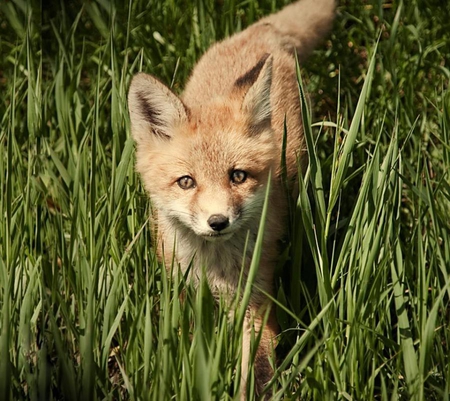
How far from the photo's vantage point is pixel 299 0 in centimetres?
571

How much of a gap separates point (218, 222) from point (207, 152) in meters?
0.47

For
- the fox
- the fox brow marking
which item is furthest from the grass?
the fox brow marking

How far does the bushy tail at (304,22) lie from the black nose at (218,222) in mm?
2114

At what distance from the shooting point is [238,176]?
3734 mm

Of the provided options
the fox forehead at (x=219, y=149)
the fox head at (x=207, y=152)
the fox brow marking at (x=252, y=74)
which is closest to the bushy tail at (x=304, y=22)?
the fox brow marking at (x=252, y=74)

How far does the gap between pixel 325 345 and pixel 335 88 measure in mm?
3084

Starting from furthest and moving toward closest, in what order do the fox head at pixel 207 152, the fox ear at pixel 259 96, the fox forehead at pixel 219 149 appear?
the fox ear at pixel 259 96 < the fox forehead at pixel 219 149 < the fox head at pixel 207 152

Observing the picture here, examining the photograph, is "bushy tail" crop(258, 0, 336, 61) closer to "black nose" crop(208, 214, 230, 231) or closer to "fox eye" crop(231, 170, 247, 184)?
"fox eye" crop(231, 170, 247, 184)

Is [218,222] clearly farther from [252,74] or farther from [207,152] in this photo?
[252,74]

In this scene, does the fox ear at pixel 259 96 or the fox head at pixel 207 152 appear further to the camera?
the fox ear at pixel 259 96

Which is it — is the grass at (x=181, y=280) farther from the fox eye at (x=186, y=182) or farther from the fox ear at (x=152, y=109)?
the fox eye at (x=186, y=182)

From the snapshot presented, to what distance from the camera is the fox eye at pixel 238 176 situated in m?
3.72

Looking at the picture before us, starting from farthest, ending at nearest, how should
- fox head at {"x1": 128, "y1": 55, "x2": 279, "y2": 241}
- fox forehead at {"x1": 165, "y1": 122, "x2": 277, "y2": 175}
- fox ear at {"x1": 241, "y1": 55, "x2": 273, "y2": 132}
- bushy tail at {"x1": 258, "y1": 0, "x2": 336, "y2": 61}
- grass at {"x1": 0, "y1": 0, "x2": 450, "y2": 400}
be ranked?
bushy tail at {"x1": 258, "y1": 0, "x2": 336, "y2": 61} → fox ear at {"x1": 241, "y1": 55, "x2": 273, "y2": 132} → fox forehead at {"x1": 165, "y1": 122, "x2": 277, "y2": 175} → fox head at {"x1": 128, "y1": 55, "x2": 279, "y2": 241} → grass at {"x1": 0, "y1": 0, "x2": 450, "y2": 400}

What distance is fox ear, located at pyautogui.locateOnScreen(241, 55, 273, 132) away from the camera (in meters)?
3.84
